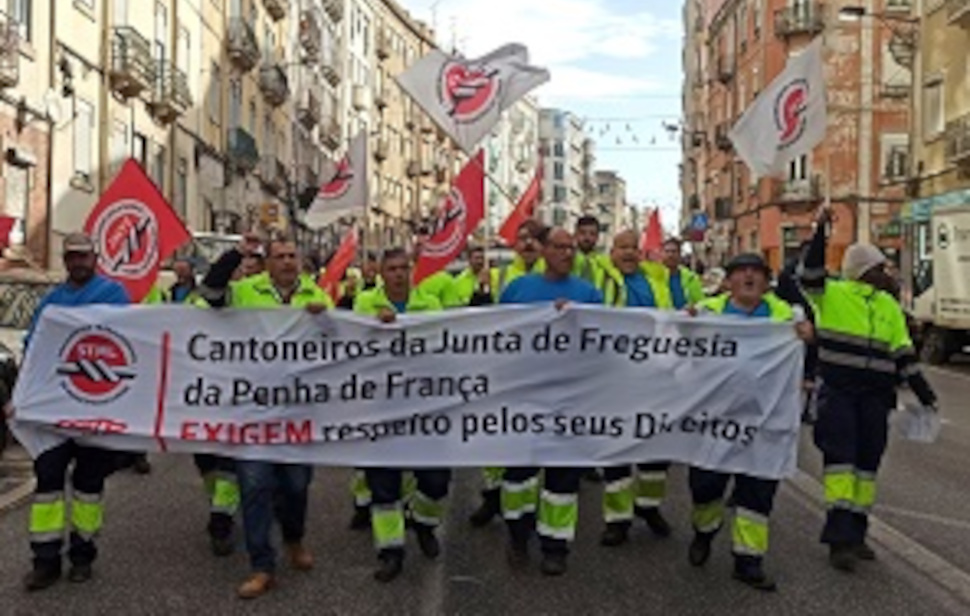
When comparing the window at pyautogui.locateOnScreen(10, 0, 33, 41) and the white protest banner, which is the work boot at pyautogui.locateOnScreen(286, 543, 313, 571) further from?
the window at pyautogui.locateOnScreen(10, 0, 33, 41)

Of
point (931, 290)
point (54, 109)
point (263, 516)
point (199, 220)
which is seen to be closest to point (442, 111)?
point (263, 516)

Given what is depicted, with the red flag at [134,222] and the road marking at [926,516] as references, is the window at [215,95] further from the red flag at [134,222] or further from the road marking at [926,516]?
the road marking at [926,516]

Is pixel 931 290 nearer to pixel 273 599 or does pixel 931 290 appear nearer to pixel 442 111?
pixel 442 111

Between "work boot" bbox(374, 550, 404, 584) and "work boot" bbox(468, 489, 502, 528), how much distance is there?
1384 millimetres

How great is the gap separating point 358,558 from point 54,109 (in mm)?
18016

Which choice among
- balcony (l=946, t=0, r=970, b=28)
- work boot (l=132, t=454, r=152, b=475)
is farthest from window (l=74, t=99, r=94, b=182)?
balcony (l=946, t=0, r=970, b=28)

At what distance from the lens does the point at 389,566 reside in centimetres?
671

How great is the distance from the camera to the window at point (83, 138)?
24.9m

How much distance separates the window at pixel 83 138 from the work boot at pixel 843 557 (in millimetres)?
20725

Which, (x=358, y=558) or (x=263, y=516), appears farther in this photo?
(x=358, y=558)

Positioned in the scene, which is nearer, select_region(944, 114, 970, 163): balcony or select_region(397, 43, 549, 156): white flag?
select_region(397, 43, 549, 156): white flag

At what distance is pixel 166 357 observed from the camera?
23.5ft

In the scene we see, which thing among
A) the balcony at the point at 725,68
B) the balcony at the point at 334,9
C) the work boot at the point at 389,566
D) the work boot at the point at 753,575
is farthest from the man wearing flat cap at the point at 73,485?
the balcony at the point at 725,68

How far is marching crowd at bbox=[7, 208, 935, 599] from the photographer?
265 inches
